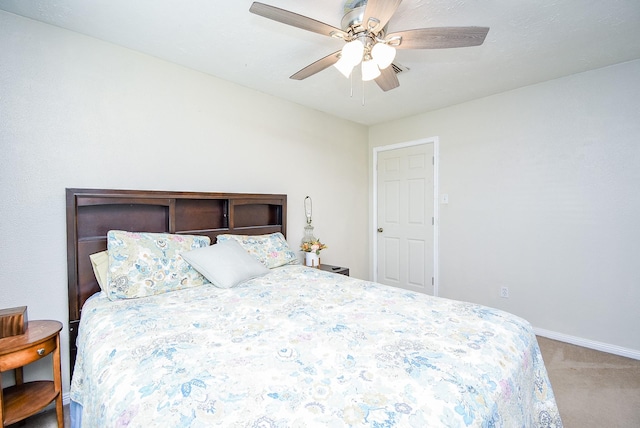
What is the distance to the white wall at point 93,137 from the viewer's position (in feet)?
5.98

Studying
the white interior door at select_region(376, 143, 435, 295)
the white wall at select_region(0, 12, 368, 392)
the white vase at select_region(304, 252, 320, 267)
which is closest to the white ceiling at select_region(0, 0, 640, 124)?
the white wall at select_region(0, 12, 368, 392)

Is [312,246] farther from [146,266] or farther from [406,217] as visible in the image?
[146,266]

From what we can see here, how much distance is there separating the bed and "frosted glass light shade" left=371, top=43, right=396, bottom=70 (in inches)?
54.1

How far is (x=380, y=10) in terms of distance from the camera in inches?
55.2

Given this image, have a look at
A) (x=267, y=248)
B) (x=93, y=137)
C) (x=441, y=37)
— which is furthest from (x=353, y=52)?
(x=93, y=137)

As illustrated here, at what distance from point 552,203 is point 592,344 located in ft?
4.30

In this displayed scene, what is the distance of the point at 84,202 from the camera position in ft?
6.50

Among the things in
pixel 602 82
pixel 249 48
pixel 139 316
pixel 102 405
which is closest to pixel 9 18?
pixel 249 48

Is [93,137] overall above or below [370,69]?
below

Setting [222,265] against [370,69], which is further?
[222,265]

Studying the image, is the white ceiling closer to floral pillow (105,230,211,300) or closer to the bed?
the bed

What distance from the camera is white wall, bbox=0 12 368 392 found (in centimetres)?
182

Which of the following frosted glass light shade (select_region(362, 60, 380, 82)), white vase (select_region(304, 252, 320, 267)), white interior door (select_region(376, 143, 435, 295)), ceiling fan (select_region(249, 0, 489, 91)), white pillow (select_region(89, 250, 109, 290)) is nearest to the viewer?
ceiling fan (select_region(249, 0, 489, 91))

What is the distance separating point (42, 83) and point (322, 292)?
227 centimetres
